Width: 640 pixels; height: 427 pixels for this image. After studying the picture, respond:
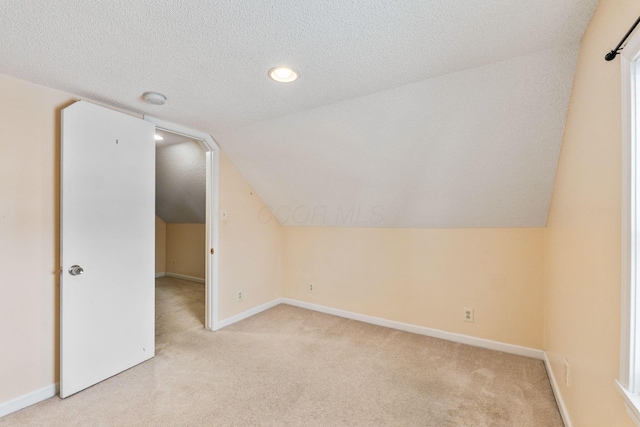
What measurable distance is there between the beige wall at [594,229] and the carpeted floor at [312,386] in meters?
0.49

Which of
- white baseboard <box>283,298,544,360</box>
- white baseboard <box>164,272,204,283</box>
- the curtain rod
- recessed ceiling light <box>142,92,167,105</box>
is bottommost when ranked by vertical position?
white baseboard <box>164,272,204,283</box>

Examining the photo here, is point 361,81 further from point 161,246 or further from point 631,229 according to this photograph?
point 161,246

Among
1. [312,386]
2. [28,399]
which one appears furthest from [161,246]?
[312,386]

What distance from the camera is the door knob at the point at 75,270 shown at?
6.78 feet

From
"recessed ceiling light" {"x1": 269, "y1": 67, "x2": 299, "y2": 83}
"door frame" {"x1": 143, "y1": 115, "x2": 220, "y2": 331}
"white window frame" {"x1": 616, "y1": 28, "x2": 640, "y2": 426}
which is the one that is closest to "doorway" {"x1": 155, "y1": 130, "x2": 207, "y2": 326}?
"door frame" {"x1": 143, "y1": 115, "x2": 220, "y2": 331}

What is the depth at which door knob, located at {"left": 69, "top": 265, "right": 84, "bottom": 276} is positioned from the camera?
207 cm

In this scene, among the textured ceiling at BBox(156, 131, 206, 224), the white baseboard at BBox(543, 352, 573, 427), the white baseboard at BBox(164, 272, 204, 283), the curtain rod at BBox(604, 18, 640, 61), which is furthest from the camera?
the white baseboard at BBox(164, 272, 204, 283)

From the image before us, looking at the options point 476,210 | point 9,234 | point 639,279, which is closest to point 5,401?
point 9,234

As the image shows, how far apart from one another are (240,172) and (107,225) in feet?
5.02

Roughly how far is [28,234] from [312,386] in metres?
2.23

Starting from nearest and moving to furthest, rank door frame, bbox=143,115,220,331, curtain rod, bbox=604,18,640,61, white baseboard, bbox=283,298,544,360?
curtain rod, bbox=604,18,640,61 < white baseboard, bbox=283,298,544,360 < door frame, bbox=143,115,220,331

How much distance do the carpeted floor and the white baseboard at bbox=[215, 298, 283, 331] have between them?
153 mm

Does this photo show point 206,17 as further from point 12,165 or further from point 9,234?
point 9,234

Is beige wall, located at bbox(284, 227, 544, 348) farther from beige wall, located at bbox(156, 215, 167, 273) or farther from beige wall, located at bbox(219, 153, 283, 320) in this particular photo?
beige wall, located at bbox(156, 215, 167, 273)
